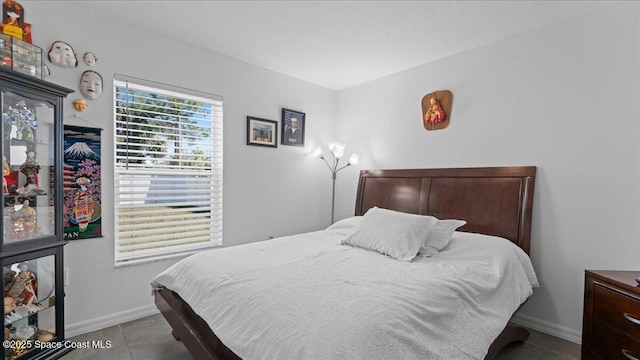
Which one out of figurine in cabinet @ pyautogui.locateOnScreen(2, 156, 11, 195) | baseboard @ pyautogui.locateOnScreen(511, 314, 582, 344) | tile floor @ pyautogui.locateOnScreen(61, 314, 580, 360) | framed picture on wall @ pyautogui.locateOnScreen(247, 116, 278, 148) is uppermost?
framed picture on wall @ pyautogui.locateOnScreen(247, 116, 278, 148)

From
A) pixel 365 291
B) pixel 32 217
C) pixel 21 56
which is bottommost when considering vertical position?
pixel 365 291

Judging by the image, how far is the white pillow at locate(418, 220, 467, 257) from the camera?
2178 millimetres

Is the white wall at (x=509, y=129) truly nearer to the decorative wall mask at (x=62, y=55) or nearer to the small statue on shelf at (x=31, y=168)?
the decorative wall mask at (x=62, y=55)

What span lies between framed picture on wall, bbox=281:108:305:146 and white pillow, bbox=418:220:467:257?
1.99 m

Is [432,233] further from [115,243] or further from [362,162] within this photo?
[115,243]

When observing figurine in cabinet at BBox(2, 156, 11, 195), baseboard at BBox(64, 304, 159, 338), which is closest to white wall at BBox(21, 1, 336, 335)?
baseboard at BBox(64, 304, 159, 338)

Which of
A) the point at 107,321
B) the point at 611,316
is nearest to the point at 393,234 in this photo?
the point at 611,316

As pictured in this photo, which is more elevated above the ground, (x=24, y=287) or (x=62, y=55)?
(x=62, y=55)

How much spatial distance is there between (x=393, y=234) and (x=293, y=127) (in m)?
1.99

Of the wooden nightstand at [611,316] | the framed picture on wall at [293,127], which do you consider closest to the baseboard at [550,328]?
the wooden nightstand at [611,316]

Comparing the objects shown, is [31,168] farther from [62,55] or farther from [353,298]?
[353,298]

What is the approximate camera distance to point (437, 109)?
9.75 feet

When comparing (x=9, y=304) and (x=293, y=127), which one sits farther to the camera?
(x=293, y=127)

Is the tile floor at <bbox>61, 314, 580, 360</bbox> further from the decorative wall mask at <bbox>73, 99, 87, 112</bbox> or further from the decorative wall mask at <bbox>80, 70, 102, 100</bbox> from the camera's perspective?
the decorative wall mask at <bbox>80, 70, 102, 100</bbox>
